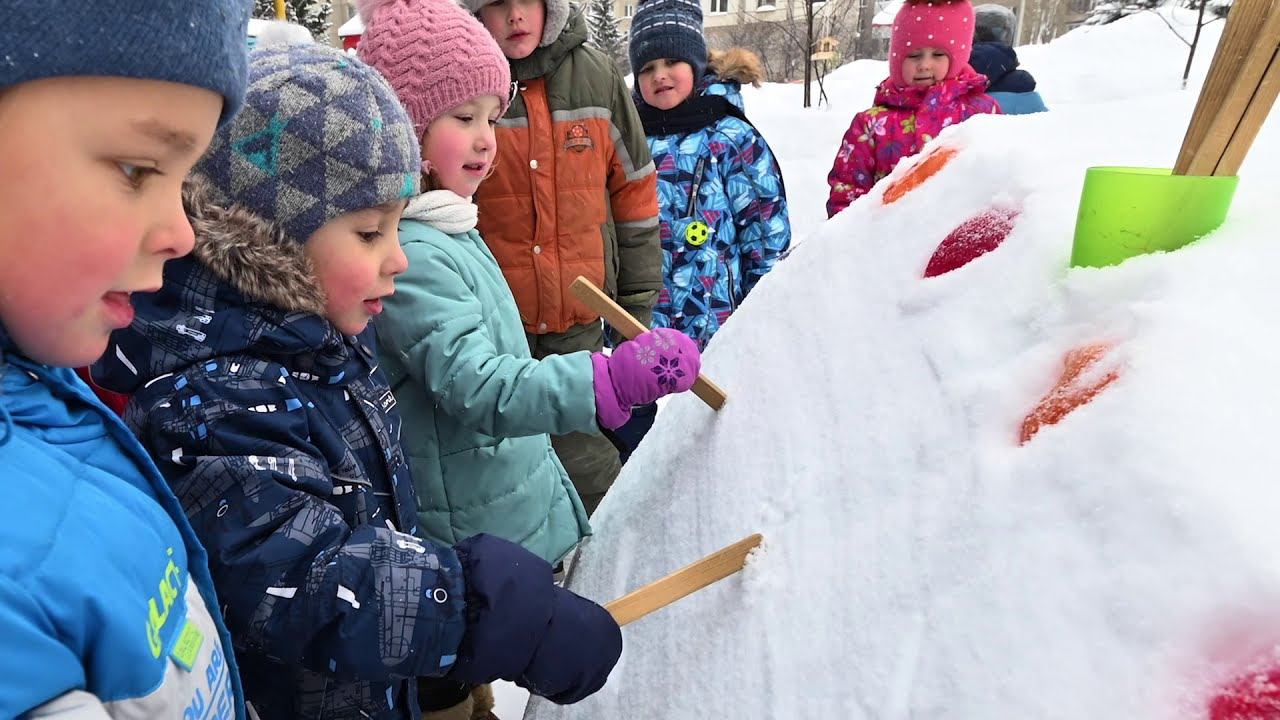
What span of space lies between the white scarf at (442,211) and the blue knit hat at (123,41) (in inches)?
31.4

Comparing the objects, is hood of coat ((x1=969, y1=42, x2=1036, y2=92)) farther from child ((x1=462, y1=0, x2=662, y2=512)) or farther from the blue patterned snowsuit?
child ((x1=462, y1=0, x2=662, y2=512))

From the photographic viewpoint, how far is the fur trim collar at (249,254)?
1033mm

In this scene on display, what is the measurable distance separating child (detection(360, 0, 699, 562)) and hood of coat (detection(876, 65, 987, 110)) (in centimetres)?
196

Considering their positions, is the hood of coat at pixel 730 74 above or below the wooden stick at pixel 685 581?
above

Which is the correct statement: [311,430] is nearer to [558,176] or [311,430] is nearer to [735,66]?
[558,176]

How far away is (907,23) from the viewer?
3.19 metres

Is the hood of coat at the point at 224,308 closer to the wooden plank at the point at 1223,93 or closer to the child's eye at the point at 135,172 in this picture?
the child's eye at the point at 135,172

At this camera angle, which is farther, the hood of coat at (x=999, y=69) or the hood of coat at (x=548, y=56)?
the hood of coat at (x=999, y=69)

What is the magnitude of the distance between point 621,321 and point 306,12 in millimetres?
18425

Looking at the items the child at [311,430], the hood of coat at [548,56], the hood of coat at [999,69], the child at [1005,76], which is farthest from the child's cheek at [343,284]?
the hood of coat at [999,69]

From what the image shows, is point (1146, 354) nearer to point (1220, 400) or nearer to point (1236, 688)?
point (1220, 400)

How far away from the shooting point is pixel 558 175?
8.13 ft

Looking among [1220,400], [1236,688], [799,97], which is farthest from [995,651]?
[799,97]

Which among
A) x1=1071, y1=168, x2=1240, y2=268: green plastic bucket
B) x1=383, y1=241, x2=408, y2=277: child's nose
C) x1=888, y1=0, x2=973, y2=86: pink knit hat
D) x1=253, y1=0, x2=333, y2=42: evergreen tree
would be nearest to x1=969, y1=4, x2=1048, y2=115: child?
x1=888, y1=0, x2=973, y2=86: pink knit hat
